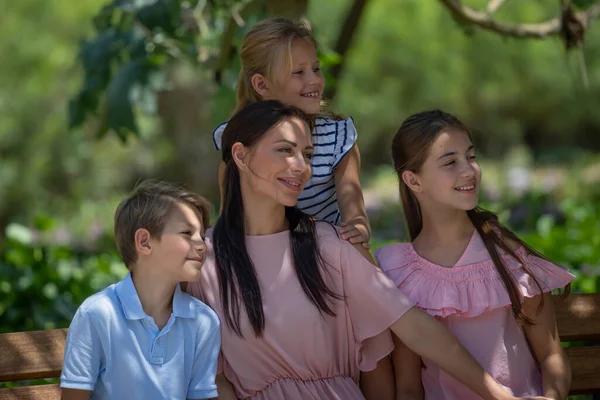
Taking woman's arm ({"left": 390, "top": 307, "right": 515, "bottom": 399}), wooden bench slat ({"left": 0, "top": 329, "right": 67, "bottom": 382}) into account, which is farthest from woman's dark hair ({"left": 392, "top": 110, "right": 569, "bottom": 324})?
wooden bench slat ({"left": 0, "top": 329, "right": 67, "bottom": 382})

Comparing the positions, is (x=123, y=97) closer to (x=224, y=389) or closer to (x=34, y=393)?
(x=34, y=393)

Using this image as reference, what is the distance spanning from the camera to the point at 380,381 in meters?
3.03

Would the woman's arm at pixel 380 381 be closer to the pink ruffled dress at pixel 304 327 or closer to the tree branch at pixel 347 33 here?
the pink ruffled dress at pixel 304 327

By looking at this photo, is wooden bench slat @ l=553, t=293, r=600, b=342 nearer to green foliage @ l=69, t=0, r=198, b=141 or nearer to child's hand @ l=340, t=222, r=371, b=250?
child's hand @ l=340, t=222, r=371, b=250

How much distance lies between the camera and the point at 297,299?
9.57ft

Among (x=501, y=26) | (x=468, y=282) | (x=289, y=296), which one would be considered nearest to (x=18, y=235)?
(x=501, y=26)

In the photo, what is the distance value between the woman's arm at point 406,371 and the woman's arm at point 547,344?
1.21 ft

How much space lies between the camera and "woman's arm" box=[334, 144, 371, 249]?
2.97m

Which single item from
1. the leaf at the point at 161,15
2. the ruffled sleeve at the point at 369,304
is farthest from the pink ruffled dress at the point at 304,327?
the leaf at the point at 161,15

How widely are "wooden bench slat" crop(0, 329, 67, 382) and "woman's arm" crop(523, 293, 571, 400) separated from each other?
4.88 ft

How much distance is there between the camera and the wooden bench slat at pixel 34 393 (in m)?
3.08

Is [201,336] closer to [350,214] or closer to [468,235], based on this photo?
[350,214]

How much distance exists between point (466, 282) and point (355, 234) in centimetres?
39

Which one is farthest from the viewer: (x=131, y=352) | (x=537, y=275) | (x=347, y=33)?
(x=347, y=33)
